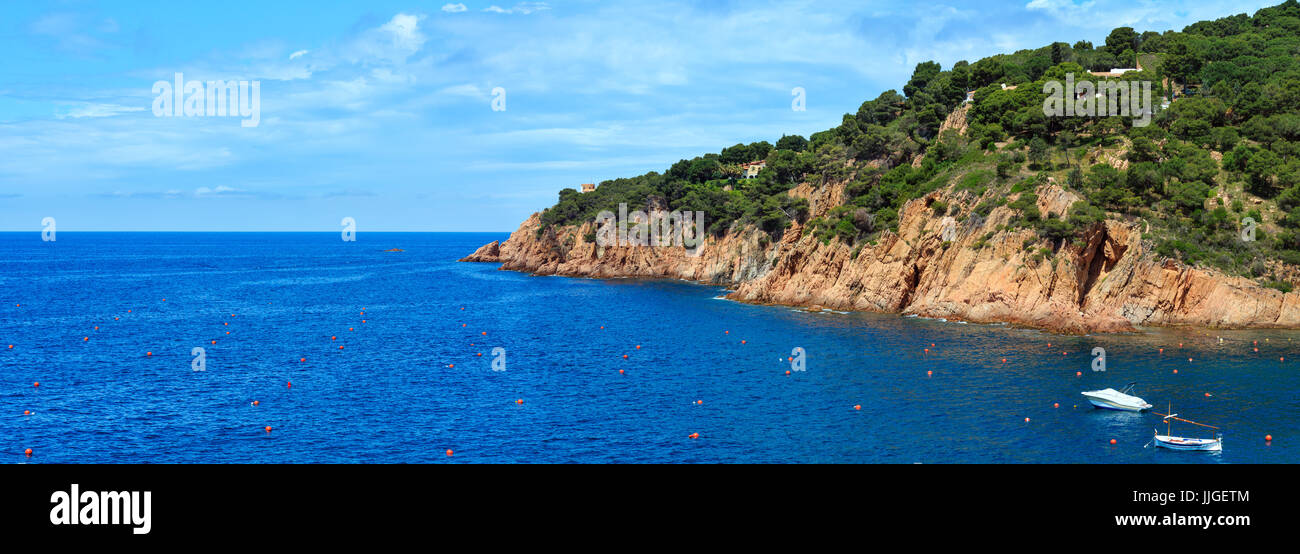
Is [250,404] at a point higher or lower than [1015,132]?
lower

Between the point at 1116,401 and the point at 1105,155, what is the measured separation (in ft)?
193

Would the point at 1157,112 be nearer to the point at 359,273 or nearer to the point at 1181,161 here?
the point at 1181,161

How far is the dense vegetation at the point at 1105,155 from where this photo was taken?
8919 cm

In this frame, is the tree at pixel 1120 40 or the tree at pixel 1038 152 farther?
the tree at pixel 1120 40

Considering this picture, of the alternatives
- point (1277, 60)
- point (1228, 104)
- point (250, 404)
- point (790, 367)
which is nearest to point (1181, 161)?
point (1228, 104)

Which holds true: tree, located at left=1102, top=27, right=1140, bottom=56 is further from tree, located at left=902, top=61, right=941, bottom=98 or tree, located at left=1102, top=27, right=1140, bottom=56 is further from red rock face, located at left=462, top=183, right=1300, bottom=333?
red rock face, located at left=462, top=183, right=1300, bottom=333

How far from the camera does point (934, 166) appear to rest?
112750 millimetres

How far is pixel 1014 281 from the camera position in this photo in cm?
8869

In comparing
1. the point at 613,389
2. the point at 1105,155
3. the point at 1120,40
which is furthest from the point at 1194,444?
the point at 1120,40

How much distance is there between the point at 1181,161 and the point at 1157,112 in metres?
15.6

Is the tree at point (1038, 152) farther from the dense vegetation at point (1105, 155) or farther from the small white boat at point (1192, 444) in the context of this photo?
the small white boat at point (1192, 444)

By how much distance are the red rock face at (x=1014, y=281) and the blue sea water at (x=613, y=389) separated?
15.7 ft

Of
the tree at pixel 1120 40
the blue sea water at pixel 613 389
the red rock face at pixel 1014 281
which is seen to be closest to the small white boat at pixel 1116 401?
the blue sea water at pixel 613 389

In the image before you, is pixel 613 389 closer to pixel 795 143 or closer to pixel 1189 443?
pixel 1189 443
